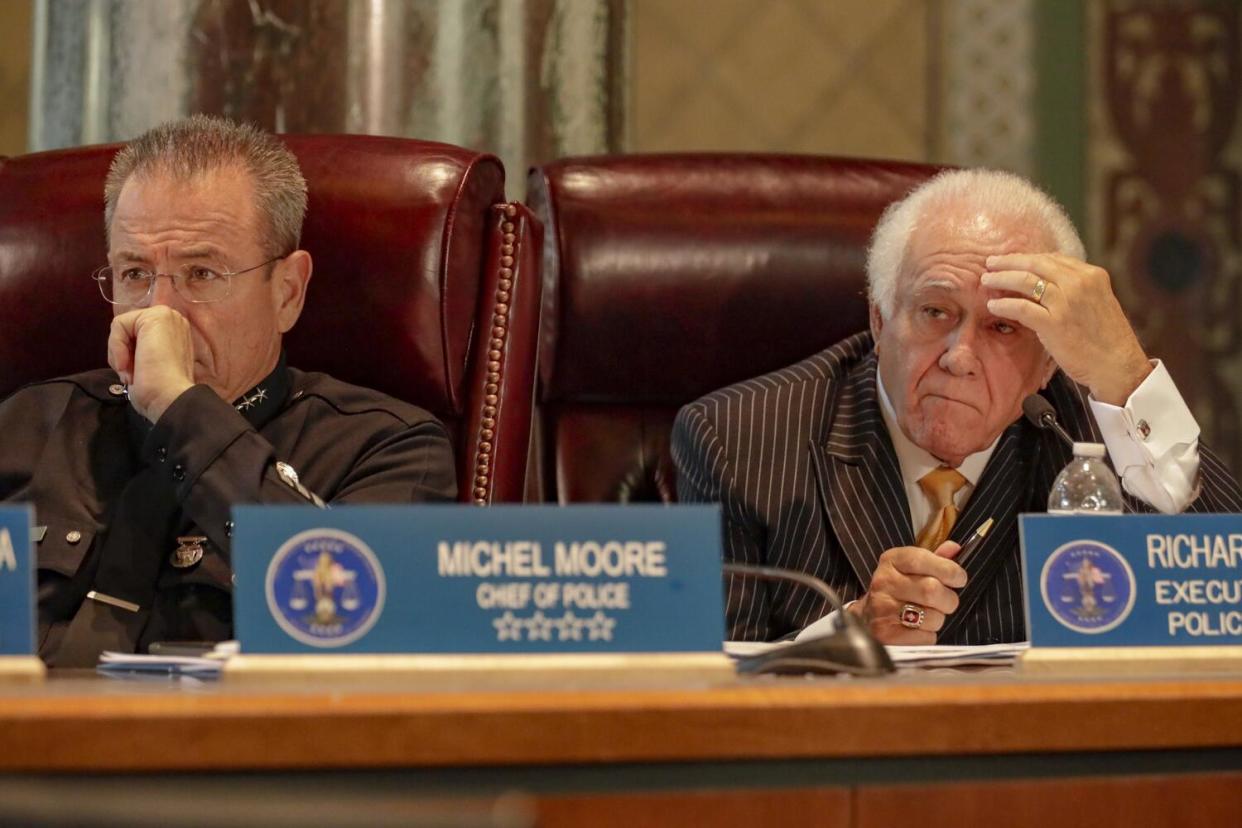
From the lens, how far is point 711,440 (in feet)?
6.31

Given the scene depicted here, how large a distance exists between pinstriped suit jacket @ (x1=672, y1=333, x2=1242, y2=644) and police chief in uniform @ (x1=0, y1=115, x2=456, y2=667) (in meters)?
0.34

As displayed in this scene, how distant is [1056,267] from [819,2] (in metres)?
1.76

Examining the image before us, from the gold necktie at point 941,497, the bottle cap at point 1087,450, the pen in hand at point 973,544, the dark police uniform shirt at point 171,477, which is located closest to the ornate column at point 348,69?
the dark police uniform shirt at point 171,477

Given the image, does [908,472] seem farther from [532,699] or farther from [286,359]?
[532,699]

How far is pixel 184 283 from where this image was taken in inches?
74.2

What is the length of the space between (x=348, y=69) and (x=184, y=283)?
0.82 metres

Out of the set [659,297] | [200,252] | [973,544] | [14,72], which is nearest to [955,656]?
[973,544]

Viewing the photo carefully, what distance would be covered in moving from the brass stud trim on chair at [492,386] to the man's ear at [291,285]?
0.78 feet

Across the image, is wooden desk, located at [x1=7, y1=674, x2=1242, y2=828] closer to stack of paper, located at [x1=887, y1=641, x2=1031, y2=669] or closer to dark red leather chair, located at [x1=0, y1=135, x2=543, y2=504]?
stack of paper, located at [x1=887, y1=641, x2=1031, y2=669]

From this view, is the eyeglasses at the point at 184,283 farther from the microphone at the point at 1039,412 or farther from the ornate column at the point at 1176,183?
the ornate column at the point at 1176,183

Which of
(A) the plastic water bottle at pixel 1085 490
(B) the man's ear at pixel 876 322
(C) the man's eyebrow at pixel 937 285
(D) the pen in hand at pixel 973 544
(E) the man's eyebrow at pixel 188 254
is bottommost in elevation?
(D) the pen in hand at pixel 973 544

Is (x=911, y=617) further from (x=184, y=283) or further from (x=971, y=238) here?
(x=184, y=283)

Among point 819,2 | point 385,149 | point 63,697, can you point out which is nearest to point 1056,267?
point 385,149

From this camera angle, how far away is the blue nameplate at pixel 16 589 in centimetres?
107
